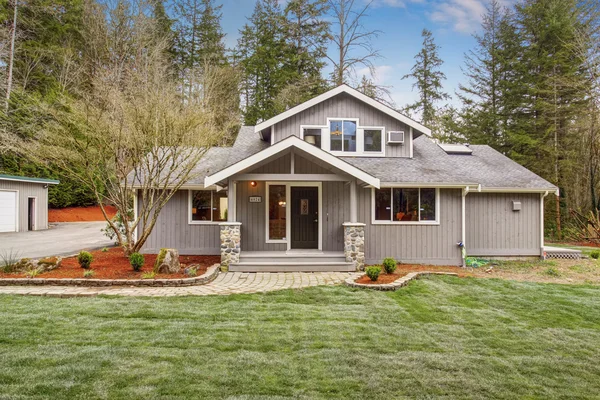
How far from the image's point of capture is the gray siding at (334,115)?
11.3 metres

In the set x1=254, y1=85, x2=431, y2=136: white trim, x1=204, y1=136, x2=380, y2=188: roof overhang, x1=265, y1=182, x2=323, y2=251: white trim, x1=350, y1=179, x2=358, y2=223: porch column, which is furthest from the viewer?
x1=254, y1=85, x2=431, y2=136: white trim

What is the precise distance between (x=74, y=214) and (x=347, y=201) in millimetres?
25364

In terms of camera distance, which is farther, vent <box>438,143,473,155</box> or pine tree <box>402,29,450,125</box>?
pine tree <box>402,29,450,125</box>

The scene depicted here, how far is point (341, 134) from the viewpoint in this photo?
37.3ft

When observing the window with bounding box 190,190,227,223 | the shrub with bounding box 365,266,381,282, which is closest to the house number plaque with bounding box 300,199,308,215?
the window with bounding box 190,190,227,223

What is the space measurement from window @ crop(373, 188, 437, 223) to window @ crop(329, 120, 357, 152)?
2218 millimetres

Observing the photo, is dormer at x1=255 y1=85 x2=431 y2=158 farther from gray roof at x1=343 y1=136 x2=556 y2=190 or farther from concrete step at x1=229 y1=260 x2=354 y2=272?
concrete step at x1=229 y1=260 x2=354 y2=272

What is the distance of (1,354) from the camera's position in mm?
3688

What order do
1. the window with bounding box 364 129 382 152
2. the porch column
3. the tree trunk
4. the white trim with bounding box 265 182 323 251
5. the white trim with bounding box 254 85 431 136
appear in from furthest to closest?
the tree trunk < the window with bounding box 364 129 382 152 < the white trim with bounding box 254 85 431 136 < the white trim with bounding box 265 182 323 251 < the porch column

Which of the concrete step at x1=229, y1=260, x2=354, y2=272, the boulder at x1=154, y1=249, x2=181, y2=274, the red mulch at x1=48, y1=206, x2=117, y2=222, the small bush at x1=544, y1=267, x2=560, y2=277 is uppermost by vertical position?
the red mulch at x1=48, y1=206, x2=117, y2=222

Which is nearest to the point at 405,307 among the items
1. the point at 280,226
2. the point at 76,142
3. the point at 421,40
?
the point at 280,226

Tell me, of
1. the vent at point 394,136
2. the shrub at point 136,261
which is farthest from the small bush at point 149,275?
the vent at point 394,136

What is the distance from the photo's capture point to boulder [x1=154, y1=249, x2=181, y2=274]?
7.77 meters

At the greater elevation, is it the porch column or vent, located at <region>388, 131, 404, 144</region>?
vent, located at <region>388, 131, 404, 144</region>
